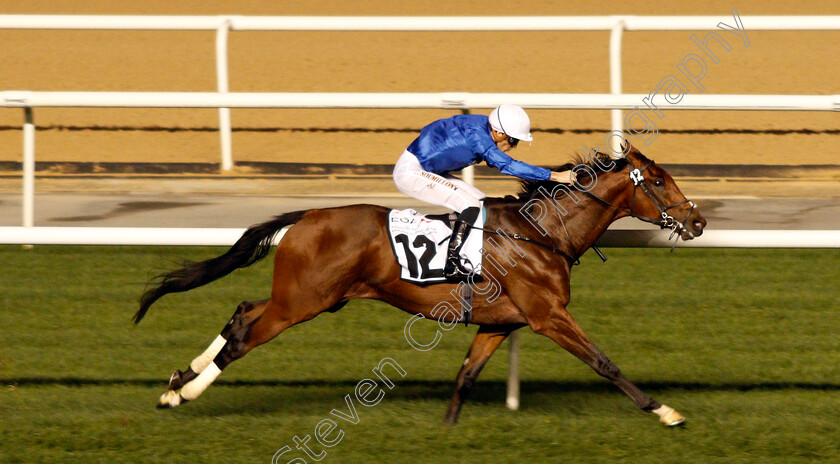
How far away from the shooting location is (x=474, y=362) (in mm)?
4891

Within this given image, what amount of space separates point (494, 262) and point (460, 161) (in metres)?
0.45

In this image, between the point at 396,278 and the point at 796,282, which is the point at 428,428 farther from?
the point at 796,282

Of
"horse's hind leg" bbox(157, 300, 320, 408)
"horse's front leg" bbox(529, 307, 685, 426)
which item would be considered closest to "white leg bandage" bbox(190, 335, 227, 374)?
"horse's hind leg" bbox(157, 300, 320, 408)

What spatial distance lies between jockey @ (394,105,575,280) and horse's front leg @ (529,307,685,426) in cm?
38

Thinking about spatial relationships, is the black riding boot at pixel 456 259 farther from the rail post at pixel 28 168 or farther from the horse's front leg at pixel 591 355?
the rail post at pixel 28 168

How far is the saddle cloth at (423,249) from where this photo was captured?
15.2 feet

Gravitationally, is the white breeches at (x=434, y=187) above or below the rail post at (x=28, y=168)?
below

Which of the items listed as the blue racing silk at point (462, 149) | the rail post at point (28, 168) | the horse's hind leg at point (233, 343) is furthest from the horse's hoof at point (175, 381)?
the rail post at point (28, 168)

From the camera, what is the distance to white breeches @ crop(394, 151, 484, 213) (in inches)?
189

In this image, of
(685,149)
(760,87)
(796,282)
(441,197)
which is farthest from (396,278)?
(760,87)

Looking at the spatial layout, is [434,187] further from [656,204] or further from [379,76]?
[379,76]

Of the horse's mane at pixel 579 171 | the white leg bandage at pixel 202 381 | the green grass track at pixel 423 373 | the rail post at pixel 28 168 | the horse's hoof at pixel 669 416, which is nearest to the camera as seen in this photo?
the green grass track at pixel 423 373

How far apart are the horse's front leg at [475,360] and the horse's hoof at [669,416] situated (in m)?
0.68

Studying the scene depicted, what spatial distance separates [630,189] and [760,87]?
397 inches
